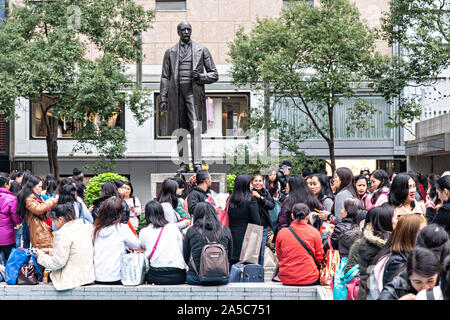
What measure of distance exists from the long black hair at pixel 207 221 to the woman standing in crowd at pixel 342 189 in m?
1.92

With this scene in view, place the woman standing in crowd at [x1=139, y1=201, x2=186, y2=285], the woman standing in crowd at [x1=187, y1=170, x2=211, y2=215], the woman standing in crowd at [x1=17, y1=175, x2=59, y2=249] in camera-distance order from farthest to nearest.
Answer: the woman standing in crowd at [x1=187, y1=170, x2=211, y2=215]
the woman standing in crowd at [x1=17, y1=175, x2=59, y2=249]
the woman standing in crowd at [x1=139, y1=201, x2=186, y2=285]

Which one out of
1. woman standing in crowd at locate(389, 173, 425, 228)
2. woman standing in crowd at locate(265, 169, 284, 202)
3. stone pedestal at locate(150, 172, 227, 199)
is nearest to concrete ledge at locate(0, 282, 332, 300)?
woman standing in crowd at locate(389, 173, 425, 228)

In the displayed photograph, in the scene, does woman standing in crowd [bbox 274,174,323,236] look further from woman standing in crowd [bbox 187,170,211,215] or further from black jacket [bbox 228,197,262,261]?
woman standing in crowd [bbox 187,170,211,215]

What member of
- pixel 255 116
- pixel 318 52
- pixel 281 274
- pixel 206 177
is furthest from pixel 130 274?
pixel 255 116

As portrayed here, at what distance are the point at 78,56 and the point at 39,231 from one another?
12.9 meters

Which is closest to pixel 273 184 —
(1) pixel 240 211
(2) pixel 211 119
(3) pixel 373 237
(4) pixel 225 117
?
(1) pixel 240 211

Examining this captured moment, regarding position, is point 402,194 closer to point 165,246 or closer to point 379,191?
point 379,191

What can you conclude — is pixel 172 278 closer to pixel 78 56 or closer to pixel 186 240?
pixel 186 240

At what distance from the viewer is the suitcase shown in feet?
25.1

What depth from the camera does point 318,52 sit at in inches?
760

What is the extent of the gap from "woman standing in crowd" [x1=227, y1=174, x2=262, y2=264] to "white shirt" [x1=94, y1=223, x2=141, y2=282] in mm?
1622

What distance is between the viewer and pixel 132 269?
280 inches

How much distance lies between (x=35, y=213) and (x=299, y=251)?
12.5 feet
